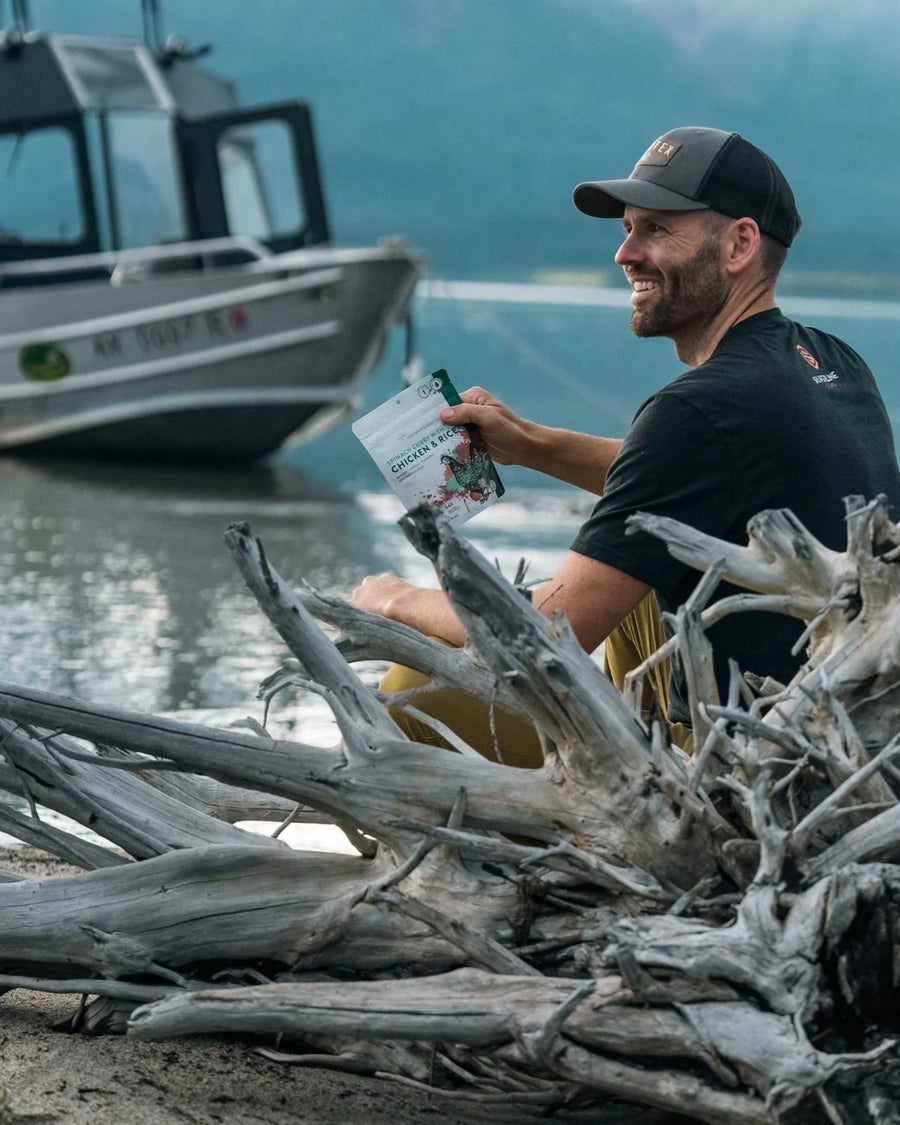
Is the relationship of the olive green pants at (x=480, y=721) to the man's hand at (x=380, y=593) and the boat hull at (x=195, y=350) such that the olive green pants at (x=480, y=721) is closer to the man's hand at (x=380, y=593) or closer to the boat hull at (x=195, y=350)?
the man's hand at (x=380, y=593)

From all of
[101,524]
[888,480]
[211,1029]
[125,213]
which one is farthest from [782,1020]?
[125,213]

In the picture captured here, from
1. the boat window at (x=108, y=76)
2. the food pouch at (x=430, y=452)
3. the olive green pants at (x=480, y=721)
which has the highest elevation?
the food pouch at (x=430, y=452)

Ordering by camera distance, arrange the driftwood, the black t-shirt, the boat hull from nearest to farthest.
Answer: the driftwood, the black t-shirt, the boat hull

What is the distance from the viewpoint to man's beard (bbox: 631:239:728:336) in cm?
335

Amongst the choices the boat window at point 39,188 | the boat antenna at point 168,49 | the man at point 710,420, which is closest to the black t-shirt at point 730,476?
the man at point 710,420

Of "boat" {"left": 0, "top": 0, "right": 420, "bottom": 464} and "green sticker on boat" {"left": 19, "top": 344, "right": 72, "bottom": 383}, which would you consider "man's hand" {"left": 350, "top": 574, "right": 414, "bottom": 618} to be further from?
"green sticker on boat" {"left": 19, "top": 344, "right": 72, "bottom": 383}

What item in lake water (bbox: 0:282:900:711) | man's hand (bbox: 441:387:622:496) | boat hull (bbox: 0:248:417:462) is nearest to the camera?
man's hand (bbox: 441:387:622:496)

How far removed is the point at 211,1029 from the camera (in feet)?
8.53

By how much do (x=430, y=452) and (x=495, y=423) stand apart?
0.18 m

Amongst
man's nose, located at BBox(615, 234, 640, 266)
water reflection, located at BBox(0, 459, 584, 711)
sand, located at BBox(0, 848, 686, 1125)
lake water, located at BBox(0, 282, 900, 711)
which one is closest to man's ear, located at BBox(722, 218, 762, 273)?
man's nose, located at BBox(615, 234, 640, 266)

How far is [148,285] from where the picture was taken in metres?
15.2

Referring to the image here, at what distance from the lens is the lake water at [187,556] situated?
6.66m

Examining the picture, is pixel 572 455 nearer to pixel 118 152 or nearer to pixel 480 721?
pixel 480 721

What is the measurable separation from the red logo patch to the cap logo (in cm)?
42
